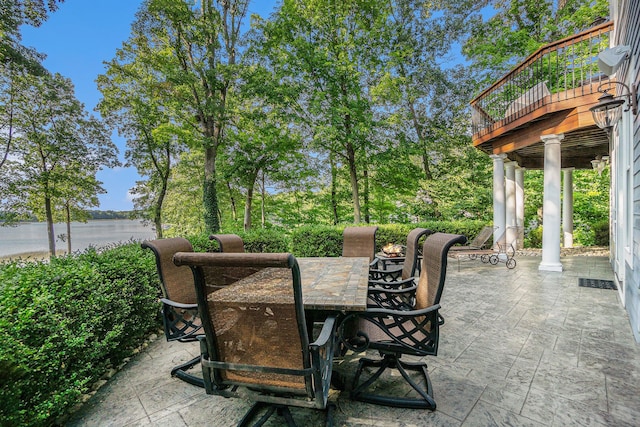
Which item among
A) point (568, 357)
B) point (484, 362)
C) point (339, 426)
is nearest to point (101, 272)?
point (339, 426)

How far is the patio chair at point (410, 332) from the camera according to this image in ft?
5.75

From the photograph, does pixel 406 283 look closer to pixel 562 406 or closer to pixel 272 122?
pixel 562 406

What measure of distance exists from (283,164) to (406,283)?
36.2 feet

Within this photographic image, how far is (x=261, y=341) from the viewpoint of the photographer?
132 cm

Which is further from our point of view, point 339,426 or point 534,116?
point 534,116

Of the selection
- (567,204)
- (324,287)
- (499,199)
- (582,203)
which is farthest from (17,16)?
(582,203)

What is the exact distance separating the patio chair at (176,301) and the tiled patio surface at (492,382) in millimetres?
187

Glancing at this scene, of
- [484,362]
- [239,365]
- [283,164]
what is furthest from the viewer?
[283,164]

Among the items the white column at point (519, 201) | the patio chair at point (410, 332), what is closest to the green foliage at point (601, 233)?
the white column at point (519, 201)

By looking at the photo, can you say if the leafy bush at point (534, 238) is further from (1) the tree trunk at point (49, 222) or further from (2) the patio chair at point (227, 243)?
(1) the tree trunk at point (49, 222)

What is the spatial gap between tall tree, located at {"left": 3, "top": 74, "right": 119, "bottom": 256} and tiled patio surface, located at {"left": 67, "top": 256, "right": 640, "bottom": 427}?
1362cm

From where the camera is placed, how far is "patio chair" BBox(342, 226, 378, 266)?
4.12 meters

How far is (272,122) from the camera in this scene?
1127cm

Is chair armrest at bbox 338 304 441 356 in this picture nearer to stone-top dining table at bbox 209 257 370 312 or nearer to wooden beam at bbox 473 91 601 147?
stone-top dining table at bbox 209 257 370 312
